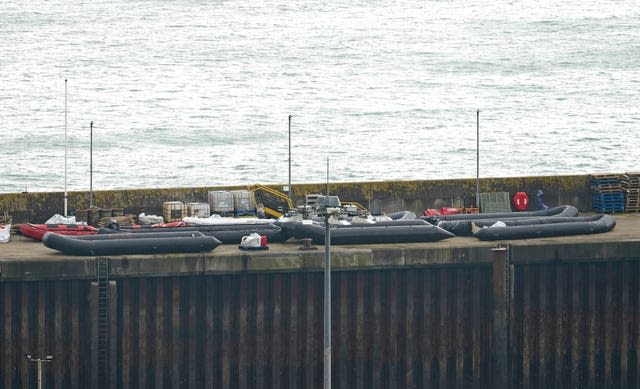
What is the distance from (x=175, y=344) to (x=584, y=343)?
12290 millimetres

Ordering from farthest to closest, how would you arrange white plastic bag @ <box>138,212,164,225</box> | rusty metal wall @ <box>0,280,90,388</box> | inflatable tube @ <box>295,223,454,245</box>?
white plastic bag @ <box>138,212,164,225</box>, inflatable tube @ <box>295,223,454,245</box>, rusty metal wall @ <box>0,280,90,388</box>

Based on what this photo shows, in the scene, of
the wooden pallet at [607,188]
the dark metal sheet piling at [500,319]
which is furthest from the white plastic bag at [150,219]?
the wooden pallet at [607,188]

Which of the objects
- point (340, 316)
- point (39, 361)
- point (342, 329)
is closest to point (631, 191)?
point (340, 316)

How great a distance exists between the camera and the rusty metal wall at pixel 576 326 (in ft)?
154

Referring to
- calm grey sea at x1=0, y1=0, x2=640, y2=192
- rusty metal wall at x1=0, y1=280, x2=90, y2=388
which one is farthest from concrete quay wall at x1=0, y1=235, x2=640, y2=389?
calm grey sea at x1=0, y1=0, x2=640, y2=192

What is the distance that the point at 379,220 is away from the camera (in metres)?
48.9

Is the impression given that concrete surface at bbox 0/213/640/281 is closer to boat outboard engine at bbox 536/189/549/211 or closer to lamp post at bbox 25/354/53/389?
lamp post at bbox 25/354/53/389

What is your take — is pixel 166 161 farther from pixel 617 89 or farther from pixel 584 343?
pixel 584 343

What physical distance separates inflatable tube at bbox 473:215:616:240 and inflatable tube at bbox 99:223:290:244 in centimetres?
617

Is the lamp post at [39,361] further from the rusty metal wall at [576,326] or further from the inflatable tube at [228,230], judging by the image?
the rusty metal wall at [576,326]

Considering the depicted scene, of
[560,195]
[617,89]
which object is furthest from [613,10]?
[560,195]

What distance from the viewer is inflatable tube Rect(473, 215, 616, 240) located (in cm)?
4741

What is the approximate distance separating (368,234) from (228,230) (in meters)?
4.36

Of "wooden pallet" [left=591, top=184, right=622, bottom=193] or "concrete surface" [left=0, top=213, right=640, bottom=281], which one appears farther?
"wooden pallet" [left=591, top=184, right=622, bottom=193]
